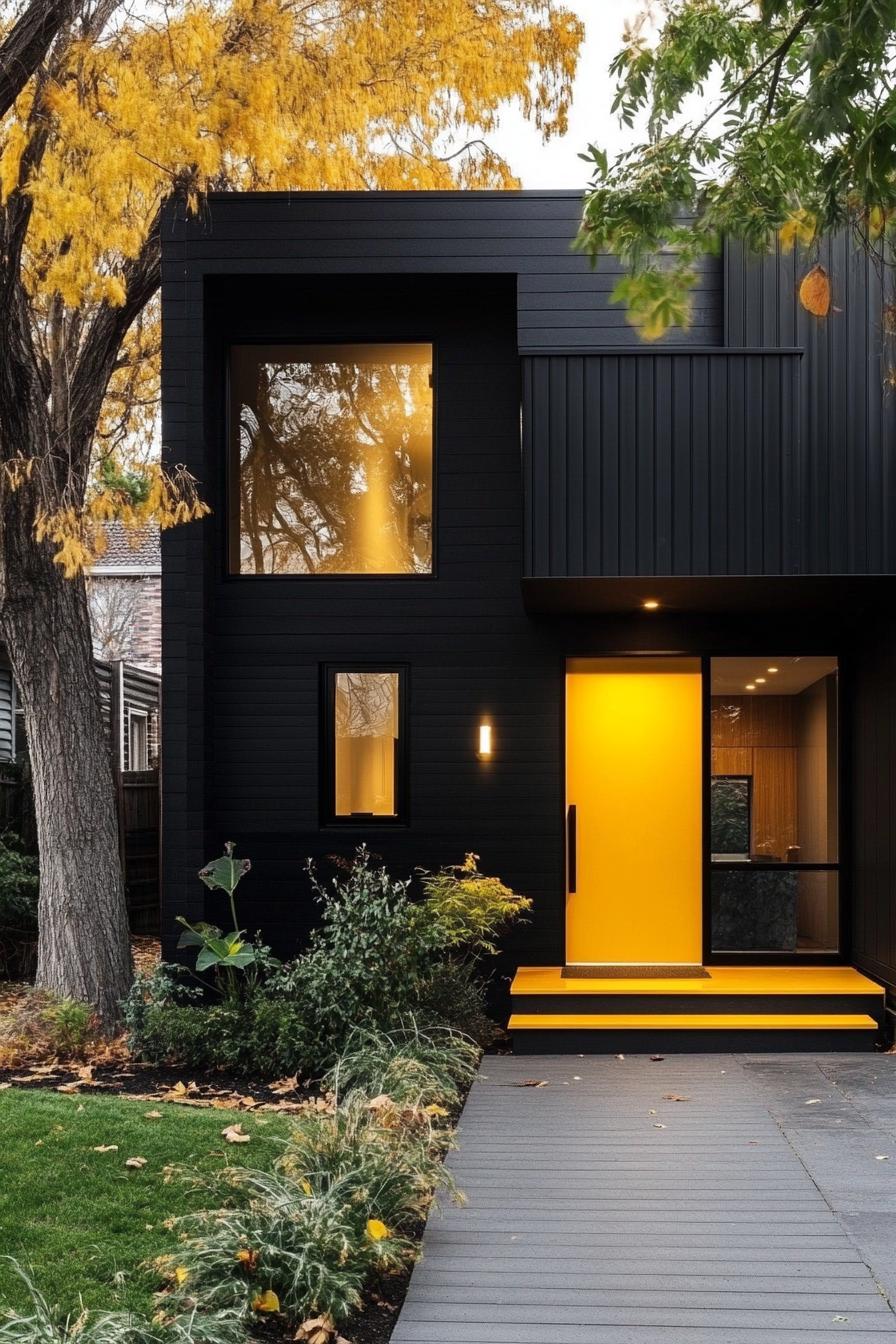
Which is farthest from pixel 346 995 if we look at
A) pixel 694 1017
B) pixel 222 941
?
pixel 694 1017

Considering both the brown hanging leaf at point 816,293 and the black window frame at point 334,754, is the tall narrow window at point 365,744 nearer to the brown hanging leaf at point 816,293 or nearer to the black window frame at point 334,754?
the black window frame at point 334,754

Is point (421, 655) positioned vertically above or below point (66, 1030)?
above

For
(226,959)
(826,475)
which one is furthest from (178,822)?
(826,475)

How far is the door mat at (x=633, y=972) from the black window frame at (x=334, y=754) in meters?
1.54

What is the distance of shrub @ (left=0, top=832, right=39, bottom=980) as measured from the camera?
10852 millimetres

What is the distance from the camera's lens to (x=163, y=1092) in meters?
6.85

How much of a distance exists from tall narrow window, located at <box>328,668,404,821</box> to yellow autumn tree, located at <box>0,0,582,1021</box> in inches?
64.3

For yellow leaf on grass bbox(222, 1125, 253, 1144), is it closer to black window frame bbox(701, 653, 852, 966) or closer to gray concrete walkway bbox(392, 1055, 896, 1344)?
gray concrete walkway bbox(392, 1055, 896, 1344)

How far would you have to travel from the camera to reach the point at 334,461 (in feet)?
29.1

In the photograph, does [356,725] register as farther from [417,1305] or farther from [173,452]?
[417,1305]

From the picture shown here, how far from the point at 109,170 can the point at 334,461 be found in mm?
2327

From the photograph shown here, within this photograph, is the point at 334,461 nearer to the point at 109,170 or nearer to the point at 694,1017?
the point at 109,170

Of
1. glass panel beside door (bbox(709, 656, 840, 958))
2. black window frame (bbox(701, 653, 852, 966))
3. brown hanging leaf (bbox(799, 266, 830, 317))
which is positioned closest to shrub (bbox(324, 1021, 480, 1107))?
black window frame (bbox(701, 653, 852, 966))

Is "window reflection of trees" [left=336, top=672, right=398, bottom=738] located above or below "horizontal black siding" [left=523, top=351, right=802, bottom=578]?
below
